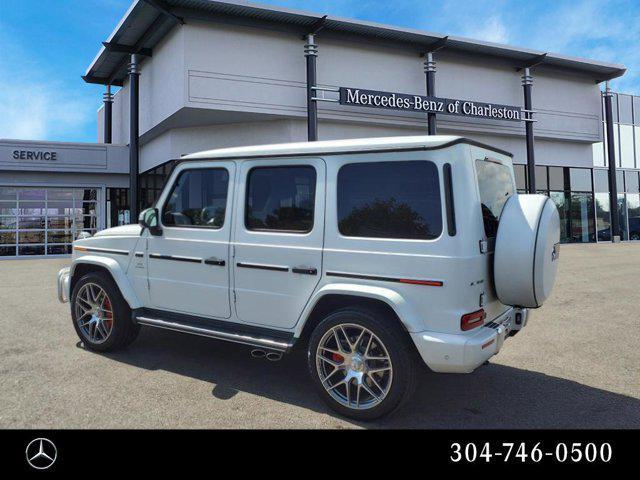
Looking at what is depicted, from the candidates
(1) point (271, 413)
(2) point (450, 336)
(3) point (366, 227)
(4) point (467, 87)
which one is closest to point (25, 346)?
(1) point (271, 413)

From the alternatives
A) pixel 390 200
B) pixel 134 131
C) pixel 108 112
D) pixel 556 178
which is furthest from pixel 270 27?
pixel 556 178

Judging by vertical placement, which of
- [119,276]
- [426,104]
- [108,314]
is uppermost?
[426,104]

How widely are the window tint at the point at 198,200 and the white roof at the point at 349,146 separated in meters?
0.20

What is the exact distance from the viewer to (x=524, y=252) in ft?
10.8

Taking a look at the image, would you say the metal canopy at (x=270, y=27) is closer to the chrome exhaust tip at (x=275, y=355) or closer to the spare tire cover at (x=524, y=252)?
the chrome exhaust tip at (x=275, y=355)

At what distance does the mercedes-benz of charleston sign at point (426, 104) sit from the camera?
1720 cm

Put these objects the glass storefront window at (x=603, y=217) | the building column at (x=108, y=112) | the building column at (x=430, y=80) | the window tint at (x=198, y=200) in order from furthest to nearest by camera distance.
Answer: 1. the glass storefront window at (x=603, y=217)
2. the building column at (x=108, y=112)
3. the building column at (x=430, y=80)
4. the window tint at (x=198, y=200)

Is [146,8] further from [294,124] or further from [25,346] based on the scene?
[25,346]

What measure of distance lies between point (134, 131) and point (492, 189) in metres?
A: 18.6

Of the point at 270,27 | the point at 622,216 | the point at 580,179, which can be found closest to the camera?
the point at 270,27

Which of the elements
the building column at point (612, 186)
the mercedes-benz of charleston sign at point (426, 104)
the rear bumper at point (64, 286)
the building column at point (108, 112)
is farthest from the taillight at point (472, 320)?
the building column at point (612, 186)

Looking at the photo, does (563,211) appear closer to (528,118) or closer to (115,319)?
(528,118)

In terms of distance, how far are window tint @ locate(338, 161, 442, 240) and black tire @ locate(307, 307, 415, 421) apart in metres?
0.62
